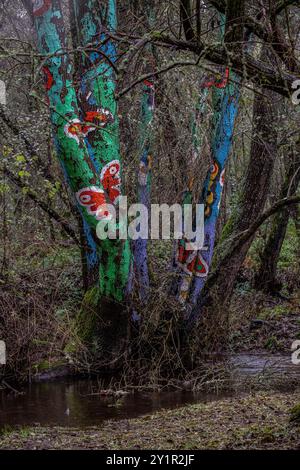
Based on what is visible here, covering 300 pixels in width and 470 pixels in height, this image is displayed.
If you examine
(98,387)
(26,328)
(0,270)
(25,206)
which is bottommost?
(98,387)

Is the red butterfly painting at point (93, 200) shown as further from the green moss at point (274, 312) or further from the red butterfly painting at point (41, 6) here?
the green moss at point (274, 312)

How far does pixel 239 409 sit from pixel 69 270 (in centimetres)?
701

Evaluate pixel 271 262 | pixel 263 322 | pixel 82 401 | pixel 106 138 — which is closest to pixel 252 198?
pixel 106 138

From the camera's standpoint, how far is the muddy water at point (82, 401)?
8.81m

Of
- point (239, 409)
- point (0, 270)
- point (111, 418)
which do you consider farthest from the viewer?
point (0, 270)

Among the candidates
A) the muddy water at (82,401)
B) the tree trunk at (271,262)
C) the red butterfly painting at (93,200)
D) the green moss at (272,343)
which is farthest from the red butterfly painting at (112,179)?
the tree trunk at (271,262)

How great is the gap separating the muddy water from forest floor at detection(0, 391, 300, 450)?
709 millimetres

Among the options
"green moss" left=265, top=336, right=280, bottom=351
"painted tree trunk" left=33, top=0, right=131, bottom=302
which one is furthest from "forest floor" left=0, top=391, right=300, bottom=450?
"green moss" left=265, top=336, right=280, bottom=351

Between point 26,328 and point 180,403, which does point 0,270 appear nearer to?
point 26,328

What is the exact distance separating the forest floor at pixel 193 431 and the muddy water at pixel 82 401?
0.71 m

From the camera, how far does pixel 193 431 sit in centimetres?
661

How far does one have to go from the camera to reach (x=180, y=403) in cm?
952

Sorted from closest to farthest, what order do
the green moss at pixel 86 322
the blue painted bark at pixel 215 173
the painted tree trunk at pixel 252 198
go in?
1. the green moss at pixel 86 322
2. the blue painted bark at pixel 215 173
3. the painted tree trunk at pixel 252 198
